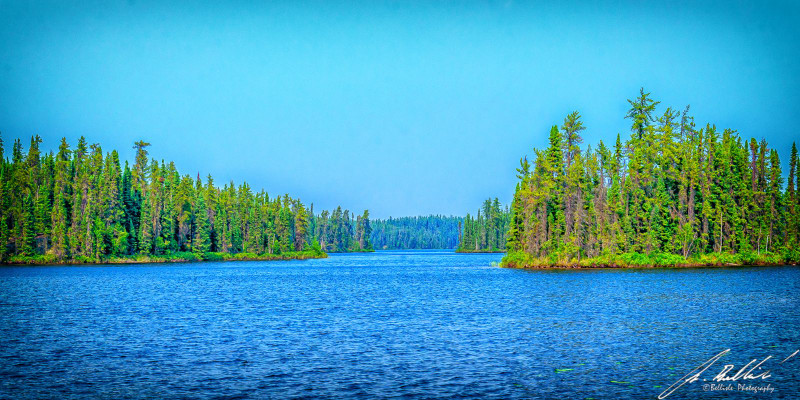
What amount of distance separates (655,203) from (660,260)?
8376 millimetres

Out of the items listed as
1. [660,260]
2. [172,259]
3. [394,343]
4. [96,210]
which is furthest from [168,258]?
[394,343]

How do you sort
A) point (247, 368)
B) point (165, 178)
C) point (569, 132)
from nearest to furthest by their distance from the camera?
point (247, 368), point (569, 132), point (165, 178)

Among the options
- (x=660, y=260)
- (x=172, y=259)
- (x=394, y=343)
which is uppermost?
(x=660, y=260)

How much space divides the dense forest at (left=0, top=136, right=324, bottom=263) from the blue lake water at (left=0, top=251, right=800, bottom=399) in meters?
62.2

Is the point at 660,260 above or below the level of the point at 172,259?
above

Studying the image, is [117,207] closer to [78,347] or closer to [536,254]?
[536,254]

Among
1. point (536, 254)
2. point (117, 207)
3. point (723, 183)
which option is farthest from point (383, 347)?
point (117, 207)

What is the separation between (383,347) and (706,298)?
29344 millimetres

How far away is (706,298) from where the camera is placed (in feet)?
143

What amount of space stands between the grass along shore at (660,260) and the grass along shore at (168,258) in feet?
239

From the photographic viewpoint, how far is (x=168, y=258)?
122m

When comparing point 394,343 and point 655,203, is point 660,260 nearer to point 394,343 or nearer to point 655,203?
point 655,203

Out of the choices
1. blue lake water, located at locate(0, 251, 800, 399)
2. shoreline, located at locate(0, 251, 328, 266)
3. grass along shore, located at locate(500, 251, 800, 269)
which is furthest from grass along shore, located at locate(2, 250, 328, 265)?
grass along shore, located at locate(500, 251, 800, 269)

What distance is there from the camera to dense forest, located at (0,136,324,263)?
106500 mm
